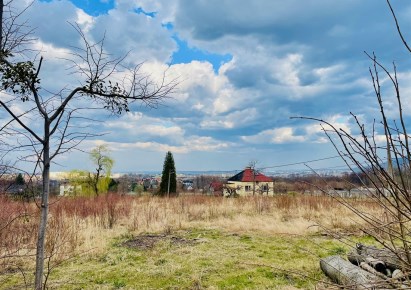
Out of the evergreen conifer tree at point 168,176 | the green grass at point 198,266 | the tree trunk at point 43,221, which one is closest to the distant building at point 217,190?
the evergreen conifer tree at point 168,176

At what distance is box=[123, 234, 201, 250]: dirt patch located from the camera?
844 cm

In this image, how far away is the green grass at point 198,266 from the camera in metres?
5.38

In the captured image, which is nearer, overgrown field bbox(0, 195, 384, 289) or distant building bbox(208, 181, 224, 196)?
overgrown field bbox(0, 195, 384, 289)

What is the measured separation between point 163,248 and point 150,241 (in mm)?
1259

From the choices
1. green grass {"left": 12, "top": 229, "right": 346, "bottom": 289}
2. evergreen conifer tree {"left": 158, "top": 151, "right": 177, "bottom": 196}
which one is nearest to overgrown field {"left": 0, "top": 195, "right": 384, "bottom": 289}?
green grass {"left": 12, "top": 229, "right": 346, "bottom": 289}

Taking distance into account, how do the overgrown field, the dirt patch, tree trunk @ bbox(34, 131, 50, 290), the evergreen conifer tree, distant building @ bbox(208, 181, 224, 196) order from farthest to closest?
distant building @ bbox(208, 181, 224, 196)
the evergreen conifer tree
the dirt patch
the overgrown field
tree trunk @ bbox(34, 131, 50, 290)

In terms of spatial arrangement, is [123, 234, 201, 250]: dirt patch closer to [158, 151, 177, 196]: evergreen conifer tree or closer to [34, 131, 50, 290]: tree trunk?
[34, 131, 50, 290]: tree trunk

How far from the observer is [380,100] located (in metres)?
1.36

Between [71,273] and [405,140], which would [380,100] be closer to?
[405,140]

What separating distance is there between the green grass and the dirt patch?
0.16m

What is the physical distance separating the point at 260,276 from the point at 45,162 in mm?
4072

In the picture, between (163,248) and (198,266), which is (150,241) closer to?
(163,248)

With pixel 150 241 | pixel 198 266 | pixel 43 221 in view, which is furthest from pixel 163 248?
pixel 43 221

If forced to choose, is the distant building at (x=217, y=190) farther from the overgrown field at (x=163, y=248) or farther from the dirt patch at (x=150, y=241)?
the dirt patch at (x=150, y=241)
